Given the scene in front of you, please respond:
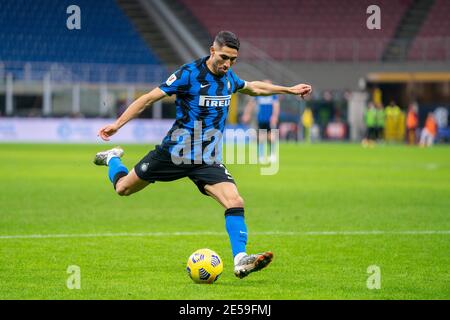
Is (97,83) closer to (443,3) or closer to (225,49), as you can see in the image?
(443,3)

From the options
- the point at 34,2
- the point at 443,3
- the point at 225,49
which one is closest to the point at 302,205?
the point at 225,49

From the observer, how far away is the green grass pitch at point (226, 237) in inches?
316

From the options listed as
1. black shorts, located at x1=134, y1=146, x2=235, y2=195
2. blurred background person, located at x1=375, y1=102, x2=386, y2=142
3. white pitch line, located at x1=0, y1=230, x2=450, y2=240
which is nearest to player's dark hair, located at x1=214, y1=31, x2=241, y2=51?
black shorts, located at x1=134, y1=146, x2=235, y2=195

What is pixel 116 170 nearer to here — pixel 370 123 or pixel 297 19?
pixel 370 123

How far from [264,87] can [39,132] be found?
3427 cm

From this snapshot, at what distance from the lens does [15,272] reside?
8781mm

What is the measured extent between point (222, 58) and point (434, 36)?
44.4m

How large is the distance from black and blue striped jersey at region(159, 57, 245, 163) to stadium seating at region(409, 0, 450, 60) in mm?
41772

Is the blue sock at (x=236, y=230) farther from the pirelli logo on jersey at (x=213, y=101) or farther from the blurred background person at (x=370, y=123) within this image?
the blurred background person at (x=370, y=123)

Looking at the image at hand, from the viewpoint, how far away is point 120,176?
32.3 feet

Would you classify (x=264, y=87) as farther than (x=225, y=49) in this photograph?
Yes

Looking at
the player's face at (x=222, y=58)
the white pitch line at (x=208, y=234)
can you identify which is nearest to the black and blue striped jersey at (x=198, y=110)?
the player's face at (x=222, y=58)

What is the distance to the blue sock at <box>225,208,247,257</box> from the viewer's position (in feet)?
28.3

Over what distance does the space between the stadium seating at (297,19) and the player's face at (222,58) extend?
4144 centimetres
